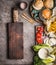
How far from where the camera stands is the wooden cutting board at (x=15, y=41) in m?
2.46

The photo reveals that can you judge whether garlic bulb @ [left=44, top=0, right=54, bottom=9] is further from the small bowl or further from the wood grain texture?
the wood grain texture

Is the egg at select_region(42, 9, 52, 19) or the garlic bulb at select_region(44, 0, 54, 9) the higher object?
the garlic bulb at select_region(44, 0, 54, 9)

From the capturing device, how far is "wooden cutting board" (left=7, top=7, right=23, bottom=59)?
246 centimetres

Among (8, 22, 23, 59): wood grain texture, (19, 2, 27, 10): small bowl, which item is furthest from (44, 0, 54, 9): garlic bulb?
(8, 22, 23, 59): wood grain texture

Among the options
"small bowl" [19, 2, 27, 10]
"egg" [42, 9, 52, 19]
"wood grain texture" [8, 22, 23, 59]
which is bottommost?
"wood grain texture" [8, 22, 23, 59]

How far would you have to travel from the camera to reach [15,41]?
247cm

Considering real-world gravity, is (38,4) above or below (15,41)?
above

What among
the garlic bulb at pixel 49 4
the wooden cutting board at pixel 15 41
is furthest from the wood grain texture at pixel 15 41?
the garlic bulb at pixel 49 4

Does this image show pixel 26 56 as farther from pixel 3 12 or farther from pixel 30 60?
pixel 3 12

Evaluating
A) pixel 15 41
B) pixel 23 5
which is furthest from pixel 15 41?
pixel 23 5

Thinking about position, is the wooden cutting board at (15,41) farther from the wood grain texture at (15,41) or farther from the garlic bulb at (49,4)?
the garlic bulb at (49,4)

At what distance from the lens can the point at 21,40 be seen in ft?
8.14

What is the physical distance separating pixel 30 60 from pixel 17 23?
37 centimetres

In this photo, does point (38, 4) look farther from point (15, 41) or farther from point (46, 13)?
point (15, 41)
